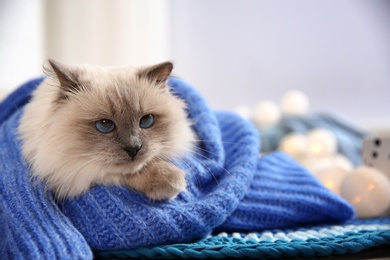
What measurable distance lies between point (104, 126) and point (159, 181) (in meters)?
0.16

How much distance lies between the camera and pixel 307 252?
966 mm

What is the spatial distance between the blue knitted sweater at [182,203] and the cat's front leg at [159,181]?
21 millimetres

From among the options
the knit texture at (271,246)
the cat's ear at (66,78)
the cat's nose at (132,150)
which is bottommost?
the knit texture at (271,246)

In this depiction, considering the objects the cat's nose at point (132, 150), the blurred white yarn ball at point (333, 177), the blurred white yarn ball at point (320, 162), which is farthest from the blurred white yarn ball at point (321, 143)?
the cat's nose at point (132, 150)

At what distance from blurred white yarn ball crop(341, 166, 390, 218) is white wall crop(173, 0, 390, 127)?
1565mm

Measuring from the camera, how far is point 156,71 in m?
1.06

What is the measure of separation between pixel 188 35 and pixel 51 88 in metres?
2.17

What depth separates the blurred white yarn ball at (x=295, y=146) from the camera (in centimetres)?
206

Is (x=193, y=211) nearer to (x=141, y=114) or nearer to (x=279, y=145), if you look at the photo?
(x=141, y=114)

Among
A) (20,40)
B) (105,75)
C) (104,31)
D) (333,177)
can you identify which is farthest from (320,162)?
(20,40)

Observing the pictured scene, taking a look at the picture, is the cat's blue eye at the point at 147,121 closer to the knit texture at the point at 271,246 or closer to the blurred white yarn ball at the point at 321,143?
the knit texture at the point at 271,246

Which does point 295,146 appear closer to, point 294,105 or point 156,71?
point 294,105

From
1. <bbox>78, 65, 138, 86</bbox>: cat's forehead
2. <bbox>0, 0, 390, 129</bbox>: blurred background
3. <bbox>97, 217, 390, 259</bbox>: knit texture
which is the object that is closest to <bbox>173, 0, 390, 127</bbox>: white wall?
<bbox>0, 0, 390, 129</bbox>: blurred background

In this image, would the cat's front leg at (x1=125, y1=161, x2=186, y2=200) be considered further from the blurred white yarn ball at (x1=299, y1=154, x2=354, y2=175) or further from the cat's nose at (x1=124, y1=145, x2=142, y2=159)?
the blurred white yarn ball at (x1=299, y1=154, x2=354, y2=175)
